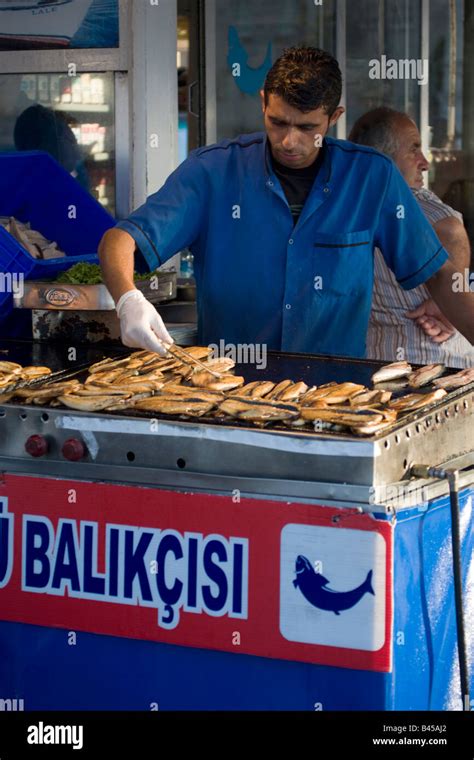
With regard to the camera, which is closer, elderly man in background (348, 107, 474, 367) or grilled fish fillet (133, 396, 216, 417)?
grilled fish fillet (133, 396, 216, 417)

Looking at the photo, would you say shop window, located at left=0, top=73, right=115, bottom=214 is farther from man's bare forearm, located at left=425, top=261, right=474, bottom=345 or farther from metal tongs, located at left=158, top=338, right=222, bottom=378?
metal tongs, located at left=158, top=338, right=222, bottom=378

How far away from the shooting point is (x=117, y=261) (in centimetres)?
357

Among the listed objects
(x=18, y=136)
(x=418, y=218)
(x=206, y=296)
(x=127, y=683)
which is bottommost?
(x=127, y=683)

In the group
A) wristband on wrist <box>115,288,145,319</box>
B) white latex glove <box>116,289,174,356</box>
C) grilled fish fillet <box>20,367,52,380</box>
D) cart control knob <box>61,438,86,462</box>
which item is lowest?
cart control knob <box>61,438,86,462</box>

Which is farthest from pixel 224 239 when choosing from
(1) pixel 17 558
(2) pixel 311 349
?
(1) pixel 17 558

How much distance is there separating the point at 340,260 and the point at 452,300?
1.29ft

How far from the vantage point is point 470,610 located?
304cm

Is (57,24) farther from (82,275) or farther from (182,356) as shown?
(182,356)

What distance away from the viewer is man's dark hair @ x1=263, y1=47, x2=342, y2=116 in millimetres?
3512

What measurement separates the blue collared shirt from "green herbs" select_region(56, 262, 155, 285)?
0.35 m

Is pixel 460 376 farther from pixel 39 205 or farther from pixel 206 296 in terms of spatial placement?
pixel 39 205

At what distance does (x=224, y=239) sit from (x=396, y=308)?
3.23 feet

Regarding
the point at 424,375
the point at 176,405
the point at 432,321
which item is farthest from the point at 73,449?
the point at 432,321

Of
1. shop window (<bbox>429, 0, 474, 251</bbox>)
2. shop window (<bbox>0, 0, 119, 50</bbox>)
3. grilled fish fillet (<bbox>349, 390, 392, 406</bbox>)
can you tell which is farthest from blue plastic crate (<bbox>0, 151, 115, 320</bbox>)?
shop window (<bbox>429, 0, 474, 251</bbox>)
